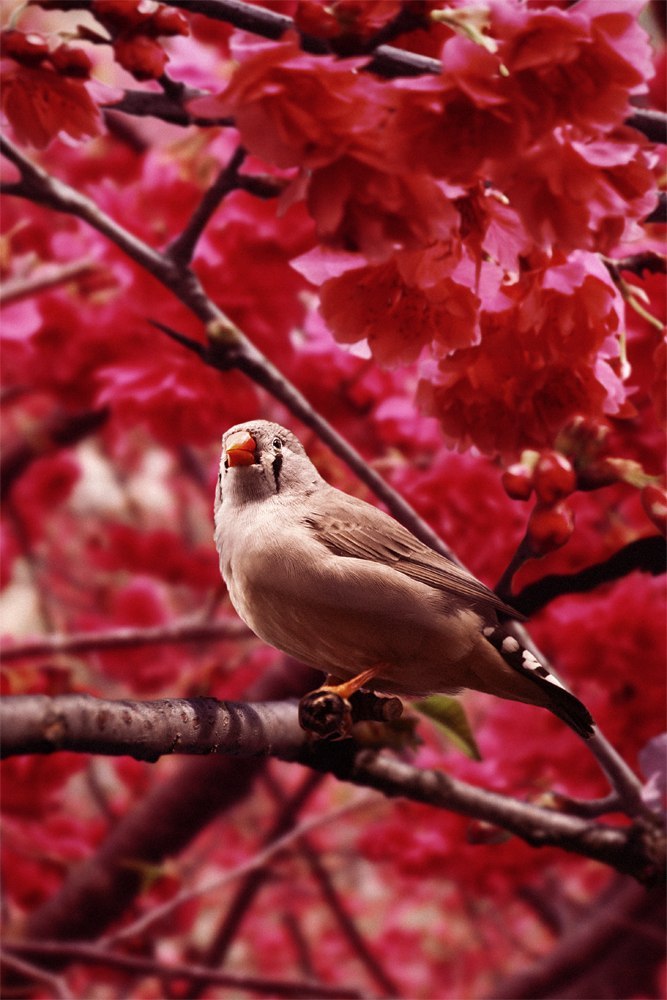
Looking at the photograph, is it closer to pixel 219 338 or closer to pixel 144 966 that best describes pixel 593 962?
pixel 144 966

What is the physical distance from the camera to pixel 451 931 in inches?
95.9

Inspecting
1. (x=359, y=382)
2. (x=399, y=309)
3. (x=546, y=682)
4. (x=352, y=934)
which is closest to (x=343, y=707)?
(x=546, y=682)

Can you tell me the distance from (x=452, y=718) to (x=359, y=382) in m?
0.42

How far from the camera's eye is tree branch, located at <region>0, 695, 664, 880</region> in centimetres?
37

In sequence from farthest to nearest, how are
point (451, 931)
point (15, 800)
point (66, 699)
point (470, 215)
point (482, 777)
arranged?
1. point (451, 931)
2. point (15, 800)
3. point (482, 777)
4. point (470, 215)
5. point (66, 699)

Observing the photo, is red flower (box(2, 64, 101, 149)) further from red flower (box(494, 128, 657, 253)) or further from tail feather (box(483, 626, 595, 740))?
tail feather (box(483, 626, 595, 740))

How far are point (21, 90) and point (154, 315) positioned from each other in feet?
1.23

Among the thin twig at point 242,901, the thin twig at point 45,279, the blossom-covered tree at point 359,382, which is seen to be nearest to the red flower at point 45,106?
the blossom-covered tree at point 359,382

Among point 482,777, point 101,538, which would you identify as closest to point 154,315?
point 482,777

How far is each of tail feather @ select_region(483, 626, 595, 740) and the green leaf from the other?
0.61 feet

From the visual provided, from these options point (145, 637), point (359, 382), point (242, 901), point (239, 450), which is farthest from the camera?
point (242, 901)

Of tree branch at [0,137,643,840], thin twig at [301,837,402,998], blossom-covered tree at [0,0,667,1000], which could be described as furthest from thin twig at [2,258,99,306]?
thin twig at [301,837,402,998]

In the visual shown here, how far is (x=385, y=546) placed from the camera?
0.58 m

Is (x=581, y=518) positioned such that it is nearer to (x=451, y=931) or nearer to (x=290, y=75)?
(x=290, y=75)
